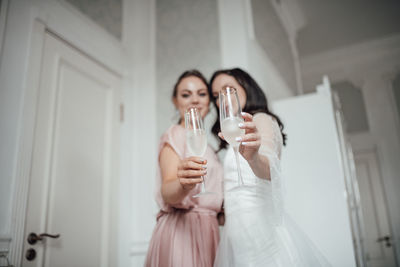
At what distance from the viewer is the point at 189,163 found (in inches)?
38.8

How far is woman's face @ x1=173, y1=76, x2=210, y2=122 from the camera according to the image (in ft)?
5.26

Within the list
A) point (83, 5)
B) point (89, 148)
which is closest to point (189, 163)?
point (89, 148)

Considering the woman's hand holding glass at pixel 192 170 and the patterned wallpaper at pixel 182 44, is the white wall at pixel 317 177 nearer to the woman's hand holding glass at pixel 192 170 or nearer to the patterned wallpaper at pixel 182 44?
the patterned wallpaper at pixel 182 44

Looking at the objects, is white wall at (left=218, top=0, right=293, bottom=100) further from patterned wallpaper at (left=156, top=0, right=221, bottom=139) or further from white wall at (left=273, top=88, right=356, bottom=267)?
white wall at (left=273, top=88, right=356, bottom=267)

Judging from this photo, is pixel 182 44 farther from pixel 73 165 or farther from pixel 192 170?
pixel 192 170

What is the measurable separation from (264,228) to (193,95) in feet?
2.29

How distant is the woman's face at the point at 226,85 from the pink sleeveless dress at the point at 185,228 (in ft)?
0.78

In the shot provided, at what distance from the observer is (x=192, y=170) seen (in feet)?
3.25

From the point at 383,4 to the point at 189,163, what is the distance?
3.98 m

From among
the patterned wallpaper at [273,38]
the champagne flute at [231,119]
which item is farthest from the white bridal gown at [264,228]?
the patterned wallpaper at [273,38]

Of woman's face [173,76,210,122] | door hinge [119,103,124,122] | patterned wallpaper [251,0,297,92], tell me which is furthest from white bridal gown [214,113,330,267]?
patterned wallpaper [251,0,297,92]

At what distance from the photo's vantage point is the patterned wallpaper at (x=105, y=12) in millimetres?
2208

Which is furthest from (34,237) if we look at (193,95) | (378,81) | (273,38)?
(378,81)

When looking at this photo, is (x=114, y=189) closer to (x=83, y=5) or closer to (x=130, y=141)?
(x=130, y=141)
